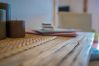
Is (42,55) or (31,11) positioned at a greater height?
(31,11)

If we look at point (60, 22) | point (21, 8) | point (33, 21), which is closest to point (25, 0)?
point (21, 8)

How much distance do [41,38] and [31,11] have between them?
0.72 metres

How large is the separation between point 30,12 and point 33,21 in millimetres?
108

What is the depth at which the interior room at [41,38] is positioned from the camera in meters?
0.40

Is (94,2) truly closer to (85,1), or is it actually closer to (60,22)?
(85,1)

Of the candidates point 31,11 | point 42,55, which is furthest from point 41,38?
point 31,11

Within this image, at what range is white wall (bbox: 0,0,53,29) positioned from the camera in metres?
1.15

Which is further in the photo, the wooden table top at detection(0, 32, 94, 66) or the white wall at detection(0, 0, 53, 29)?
the white wall at detection(0, 0, 53, 29)

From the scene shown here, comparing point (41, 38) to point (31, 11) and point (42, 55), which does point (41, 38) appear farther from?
point (31, 11)

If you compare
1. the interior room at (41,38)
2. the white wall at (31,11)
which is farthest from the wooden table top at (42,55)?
the white wall at (31,11)

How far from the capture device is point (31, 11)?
58.0 inches

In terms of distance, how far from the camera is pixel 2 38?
69 centimetres

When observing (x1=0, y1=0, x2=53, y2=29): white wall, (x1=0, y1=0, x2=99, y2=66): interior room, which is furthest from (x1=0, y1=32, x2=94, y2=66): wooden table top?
(x1=0, y1=0, x2=53, y2=29): white wall

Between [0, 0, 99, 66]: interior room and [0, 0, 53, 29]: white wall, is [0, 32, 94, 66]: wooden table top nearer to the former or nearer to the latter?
[0, 0, 99, 66]: interior room
